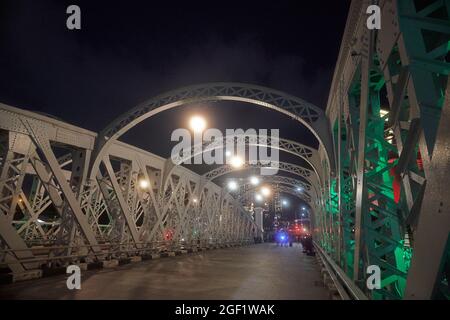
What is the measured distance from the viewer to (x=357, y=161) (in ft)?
16.7

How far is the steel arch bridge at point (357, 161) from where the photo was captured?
2520 millimetres

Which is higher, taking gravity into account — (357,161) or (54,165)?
(54,165)

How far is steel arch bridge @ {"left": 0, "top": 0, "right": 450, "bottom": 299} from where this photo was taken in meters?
2.52

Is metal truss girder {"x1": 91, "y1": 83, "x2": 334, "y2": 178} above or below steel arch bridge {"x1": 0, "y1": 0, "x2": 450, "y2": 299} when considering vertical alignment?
above

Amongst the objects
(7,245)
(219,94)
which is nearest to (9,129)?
(7,245)

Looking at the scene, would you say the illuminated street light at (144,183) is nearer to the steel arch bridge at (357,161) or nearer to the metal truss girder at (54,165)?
the steel arch bridge at (357,161)

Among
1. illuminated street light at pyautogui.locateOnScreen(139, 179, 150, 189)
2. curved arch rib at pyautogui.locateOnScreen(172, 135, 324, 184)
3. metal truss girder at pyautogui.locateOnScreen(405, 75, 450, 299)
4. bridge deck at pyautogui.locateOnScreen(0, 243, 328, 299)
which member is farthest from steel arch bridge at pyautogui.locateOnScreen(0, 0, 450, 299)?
bridge deck at pyautogui.locateOnScreen(0, 243, 328, 299)

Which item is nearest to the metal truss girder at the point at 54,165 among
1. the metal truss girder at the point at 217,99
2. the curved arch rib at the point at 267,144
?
the metal truss girder at the point at 217,99

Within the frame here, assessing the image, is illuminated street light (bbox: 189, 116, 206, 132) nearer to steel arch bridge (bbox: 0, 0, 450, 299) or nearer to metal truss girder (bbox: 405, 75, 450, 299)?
steel arch bridge (bbox: 0, 0, 450, 299)

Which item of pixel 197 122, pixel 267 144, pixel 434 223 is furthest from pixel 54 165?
pixel 267 144

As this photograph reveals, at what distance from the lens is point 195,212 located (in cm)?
2206

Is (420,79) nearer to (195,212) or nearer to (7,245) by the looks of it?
(7,245)

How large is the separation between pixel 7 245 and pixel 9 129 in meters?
3.44

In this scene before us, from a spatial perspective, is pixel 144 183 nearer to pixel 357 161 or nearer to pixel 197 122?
pixel 197 122
